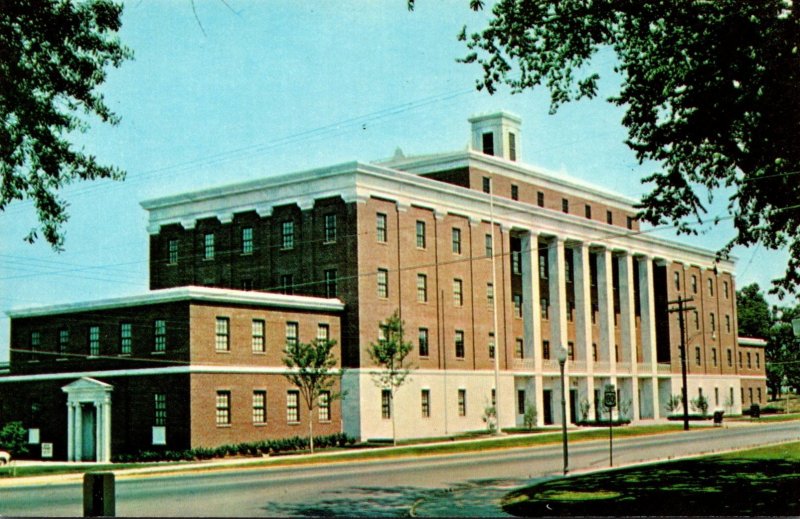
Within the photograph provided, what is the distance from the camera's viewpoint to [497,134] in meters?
73.4

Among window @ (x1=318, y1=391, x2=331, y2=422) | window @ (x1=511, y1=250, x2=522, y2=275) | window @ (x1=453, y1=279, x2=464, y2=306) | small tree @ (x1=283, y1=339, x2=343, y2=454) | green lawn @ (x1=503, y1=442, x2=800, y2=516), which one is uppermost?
window @ (x1=511, y1=250, x2=522, y2=275)

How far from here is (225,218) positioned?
60438mm

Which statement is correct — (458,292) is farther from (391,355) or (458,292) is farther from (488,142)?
(488,142)

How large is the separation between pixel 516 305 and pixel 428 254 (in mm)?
11997

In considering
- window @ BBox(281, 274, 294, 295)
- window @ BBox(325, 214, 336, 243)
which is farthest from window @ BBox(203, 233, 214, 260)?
window @ BBox(325, 214, 336, 243)

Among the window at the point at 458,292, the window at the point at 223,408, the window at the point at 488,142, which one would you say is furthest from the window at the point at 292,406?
the window at the point at 488,142

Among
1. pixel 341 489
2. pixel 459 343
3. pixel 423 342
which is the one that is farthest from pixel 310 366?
pixel 341 489

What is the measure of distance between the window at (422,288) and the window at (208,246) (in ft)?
42.7

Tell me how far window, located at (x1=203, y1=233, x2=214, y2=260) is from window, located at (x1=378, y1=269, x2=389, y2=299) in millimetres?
11569

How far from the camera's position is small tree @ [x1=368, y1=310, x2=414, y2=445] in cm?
5197

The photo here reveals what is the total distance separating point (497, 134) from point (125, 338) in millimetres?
36058

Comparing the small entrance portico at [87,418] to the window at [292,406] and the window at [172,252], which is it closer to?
the window at [292,406]

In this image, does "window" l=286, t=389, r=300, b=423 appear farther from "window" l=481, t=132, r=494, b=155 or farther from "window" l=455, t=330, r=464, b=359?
"window" l=481, t=132, r=494, b=155

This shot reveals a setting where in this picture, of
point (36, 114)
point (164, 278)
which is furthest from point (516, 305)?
point (36, 114)
